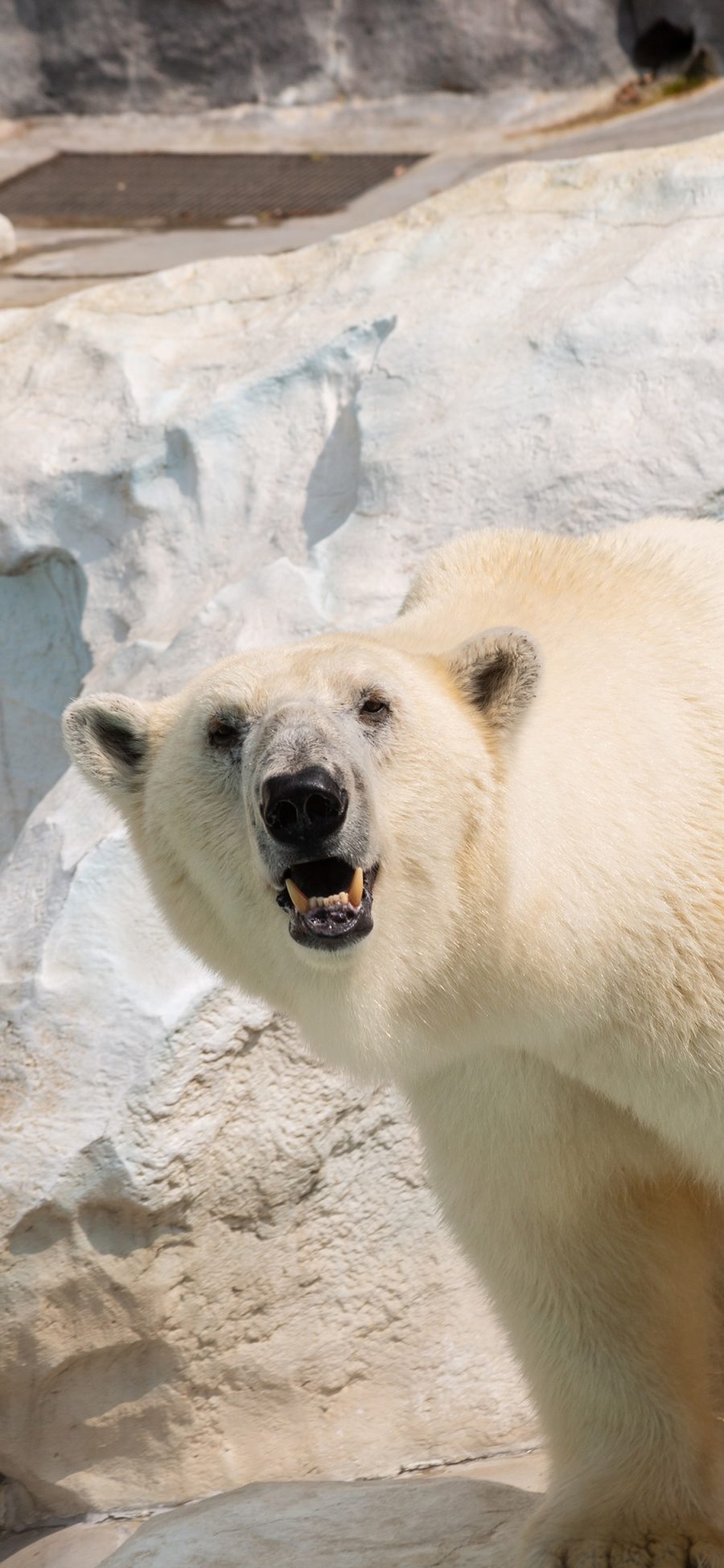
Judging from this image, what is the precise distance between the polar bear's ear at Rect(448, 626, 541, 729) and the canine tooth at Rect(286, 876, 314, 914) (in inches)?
13.5

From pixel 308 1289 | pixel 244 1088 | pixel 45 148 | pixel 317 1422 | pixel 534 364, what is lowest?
pixel 317 1422

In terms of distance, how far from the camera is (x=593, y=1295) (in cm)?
247

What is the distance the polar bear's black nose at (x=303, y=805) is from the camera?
1.90 m

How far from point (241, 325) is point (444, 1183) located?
2.85 meters

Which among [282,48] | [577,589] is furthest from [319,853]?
[282,48]

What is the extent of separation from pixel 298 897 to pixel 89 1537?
212cm

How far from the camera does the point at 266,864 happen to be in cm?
200

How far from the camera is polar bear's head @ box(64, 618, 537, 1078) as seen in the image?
1974 millimetres

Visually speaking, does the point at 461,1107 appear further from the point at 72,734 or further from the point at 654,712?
the point at 72,734

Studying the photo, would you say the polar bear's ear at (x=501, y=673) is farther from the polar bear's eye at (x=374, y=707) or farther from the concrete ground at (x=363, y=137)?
the concrete ground at (x=363, y=137)

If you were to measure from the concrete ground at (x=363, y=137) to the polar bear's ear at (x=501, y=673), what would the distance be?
19.0 ft

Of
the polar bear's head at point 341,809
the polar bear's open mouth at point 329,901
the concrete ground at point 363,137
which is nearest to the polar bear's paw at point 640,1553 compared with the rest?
the polar bear's head at point 341,809

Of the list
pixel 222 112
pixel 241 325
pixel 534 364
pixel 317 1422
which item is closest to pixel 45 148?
pixel 222 112

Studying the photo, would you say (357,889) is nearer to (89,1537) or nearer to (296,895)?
(296,895)
